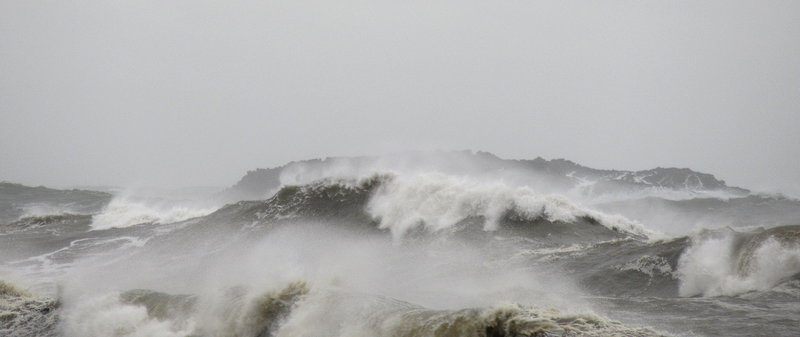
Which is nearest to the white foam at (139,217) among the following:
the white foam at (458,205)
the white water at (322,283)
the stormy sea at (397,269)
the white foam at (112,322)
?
the stormy sea at (397,269)

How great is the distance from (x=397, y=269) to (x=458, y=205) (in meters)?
4.12

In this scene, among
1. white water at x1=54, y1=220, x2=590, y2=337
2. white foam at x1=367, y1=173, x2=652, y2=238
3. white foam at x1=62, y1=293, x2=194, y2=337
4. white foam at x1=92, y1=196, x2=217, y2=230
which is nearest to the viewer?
white water at x1=54, y1=220, x2=590, y2=337

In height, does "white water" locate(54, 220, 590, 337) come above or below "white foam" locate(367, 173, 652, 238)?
below

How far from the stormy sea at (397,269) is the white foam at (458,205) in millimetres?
50

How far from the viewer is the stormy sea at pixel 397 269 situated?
17.2 ft

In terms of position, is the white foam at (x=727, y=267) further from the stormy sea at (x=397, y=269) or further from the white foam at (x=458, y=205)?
the white foam at (x=458, y=205)

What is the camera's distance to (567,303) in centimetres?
628

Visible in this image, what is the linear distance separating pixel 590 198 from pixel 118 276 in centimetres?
3190

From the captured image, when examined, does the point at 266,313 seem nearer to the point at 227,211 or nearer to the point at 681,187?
the point at 227,211

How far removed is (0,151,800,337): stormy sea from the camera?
5.23 metres

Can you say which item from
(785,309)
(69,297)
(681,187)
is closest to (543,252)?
(785,309)

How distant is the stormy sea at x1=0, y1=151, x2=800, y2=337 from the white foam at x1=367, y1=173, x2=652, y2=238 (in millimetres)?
50

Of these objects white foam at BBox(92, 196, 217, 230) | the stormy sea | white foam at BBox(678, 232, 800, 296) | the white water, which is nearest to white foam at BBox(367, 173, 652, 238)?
the stormy sea

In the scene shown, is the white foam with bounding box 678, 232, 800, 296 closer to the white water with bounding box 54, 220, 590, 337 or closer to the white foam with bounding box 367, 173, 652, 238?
the white water with bounding box 54, 220, 590, 337
